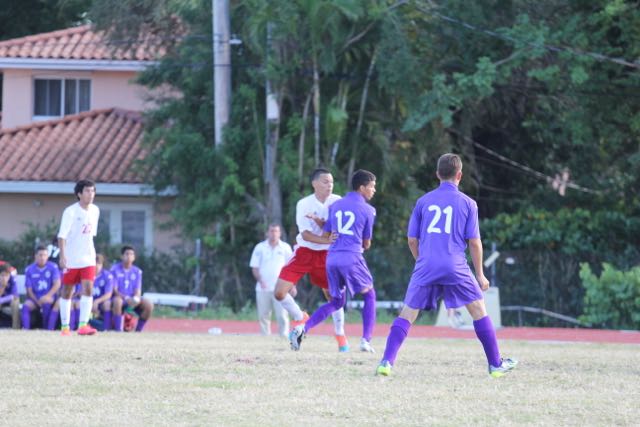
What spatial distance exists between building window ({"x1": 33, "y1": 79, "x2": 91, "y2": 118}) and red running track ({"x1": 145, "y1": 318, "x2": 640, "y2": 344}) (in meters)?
12.7

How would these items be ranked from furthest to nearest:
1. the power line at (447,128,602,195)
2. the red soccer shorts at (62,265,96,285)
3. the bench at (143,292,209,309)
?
the power line at (447,128,602,195), the bench at (143,292,209,309), the red soccer shorts at (62,265,96,285)

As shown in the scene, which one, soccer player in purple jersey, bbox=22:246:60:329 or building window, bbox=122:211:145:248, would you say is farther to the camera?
building window, bbox=122:211:145:248

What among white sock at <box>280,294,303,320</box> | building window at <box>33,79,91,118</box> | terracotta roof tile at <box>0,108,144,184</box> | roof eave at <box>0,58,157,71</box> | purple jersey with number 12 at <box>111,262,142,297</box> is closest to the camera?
white sock at <box>280,294,303,320</box>

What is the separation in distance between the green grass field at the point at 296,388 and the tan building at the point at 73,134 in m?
17.7

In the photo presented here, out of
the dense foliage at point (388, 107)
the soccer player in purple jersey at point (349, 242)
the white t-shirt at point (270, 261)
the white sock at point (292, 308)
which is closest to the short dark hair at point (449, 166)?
the soccer player in purple jersey at point (349, 242)

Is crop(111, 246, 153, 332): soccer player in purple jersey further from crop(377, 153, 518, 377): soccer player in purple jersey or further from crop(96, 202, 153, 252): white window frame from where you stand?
crop(96, 202, 153, 252): white window frame

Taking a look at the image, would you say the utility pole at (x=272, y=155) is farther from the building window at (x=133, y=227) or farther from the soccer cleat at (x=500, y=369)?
the soccer cleat at (x=500, y=369)

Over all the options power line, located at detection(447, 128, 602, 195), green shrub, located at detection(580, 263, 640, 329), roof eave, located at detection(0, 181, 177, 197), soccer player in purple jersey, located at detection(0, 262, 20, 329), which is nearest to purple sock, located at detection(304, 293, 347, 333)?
soccer player in purple jersey, located at detection(0, 262, 20, 329)

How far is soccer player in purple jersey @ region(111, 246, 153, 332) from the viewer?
20.8 m

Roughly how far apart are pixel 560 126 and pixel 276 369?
1994 cm

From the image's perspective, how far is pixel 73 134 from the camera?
34438mm

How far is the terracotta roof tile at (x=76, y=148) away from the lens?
1278 inches

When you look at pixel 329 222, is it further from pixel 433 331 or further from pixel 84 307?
pixel 433 331

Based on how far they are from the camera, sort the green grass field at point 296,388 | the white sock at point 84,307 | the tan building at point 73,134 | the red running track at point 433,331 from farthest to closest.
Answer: the tan building at point 73,134 → the red running track at point 433,331 → the white sock at point 84,307 → the green grass field at point 296,388
